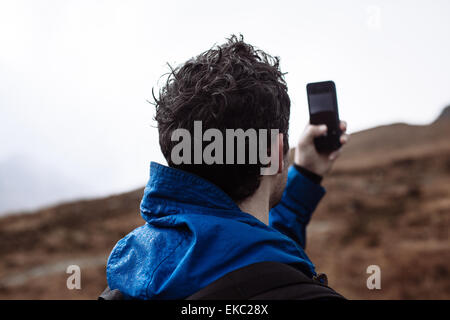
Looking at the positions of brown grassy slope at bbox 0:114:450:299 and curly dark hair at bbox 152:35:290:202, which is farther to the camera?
brown grassy slope at bbox 0:114:450:299

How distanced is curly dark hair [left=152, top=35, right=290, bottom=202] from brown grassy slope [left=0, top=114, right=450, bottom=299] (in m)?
10.9

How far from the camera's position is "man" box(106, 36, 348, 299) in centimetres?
123

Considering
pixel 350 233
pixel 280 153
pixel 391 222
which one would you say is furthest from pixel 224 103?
pixel 391 222

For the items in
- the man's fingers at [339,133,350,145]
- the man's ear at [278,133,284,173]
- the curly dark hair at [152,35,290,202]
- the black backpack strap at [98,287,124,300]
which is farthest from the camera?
the man's fingers at [339,133,350,145]

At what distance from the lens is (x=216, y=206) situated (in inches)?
55.7

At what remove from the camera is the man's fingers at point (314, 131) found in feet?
6.95

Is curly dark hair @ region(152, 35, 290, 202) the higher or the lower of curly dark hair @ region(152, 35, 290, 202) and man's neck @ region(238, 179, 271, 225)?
the higher

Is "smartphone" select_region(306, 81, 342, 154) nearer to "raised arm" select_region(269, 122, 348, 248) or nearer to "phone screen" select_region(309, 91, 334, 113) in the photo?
"phone screen" select_region(309, 91, 334, 113)

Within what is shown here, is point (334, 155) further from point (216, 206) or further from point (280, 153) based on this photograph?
point (216, 206)

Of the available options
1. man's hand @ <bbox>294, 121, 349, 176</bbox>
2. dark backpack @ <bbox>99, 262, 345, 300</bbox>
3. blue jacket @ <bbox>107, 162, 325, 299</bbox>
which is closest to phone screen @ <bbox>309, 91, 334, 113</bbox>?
man's hand @ <bbox>294, 121, 349, 176</bbox>

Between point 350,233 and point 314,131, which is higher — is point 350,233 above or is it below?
below

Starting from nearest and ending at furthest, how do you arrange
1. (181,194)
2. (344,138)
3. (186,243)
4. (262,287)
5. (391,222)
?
(262,287) → (186,243) → (181,194) → (344,138) → (391,222)

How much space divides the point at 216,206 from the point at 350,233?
17.6 m
